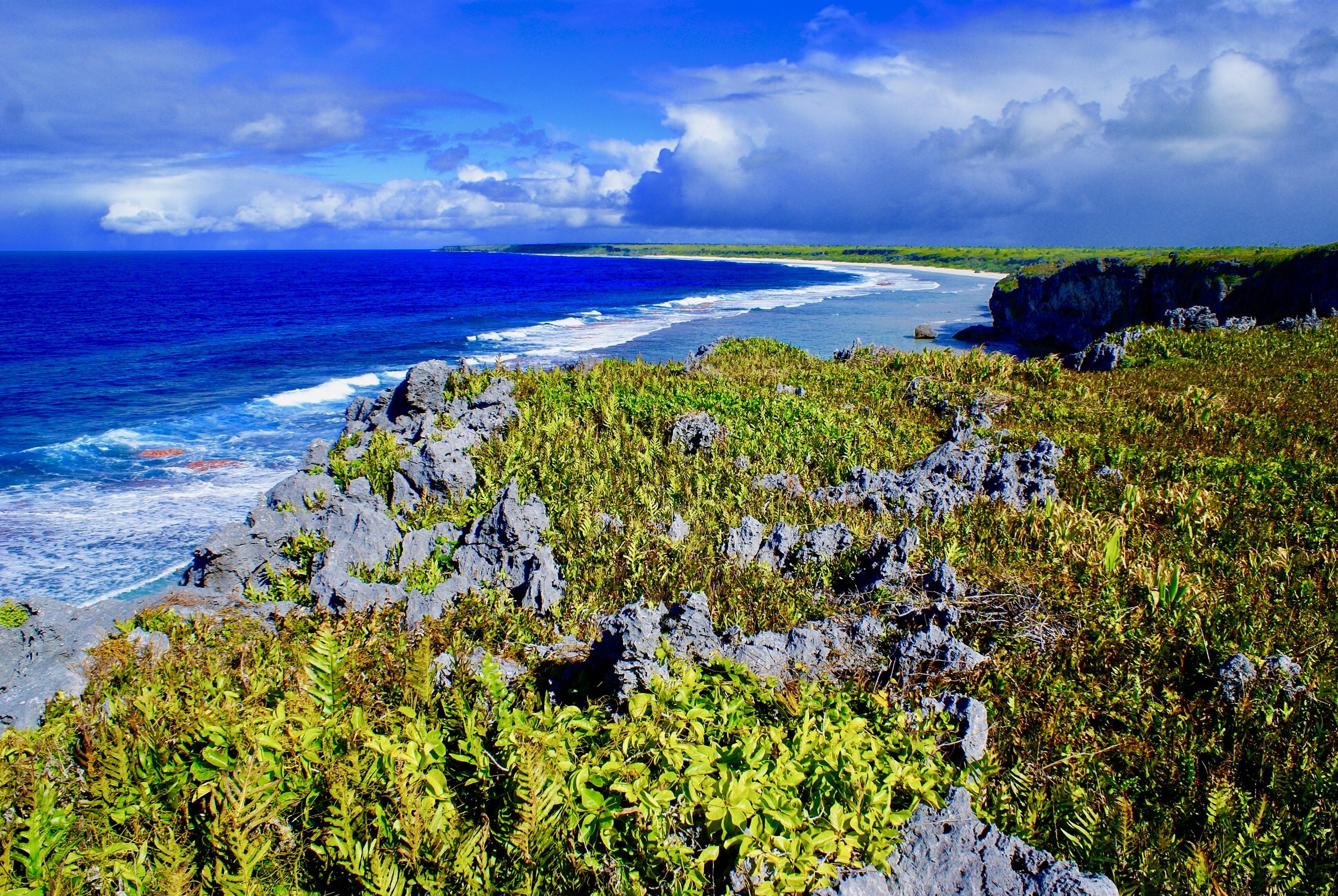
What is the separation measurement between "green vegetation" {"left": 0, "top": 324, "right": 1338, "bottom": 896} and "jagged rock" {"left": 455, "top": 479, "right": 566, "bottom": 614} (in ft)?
0.88

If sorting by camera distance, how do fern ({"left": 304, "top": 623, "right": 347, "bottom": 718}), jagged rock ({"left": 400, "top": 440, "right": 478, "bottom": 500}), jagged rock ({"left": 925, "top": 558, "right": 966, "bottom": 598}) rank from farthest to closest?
jagged rock ({"left": 400, "top": 440, "right": 478, "bottom": 500}) → jagged rock ({"left": 925, "top": 558, "right": 966, "bottom": 598}) → fern ({"left": 304, "top": 623, "right": 347, "bottom": 718})

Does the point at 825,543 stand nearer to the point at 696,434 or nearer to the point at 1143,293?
the point at 696,434

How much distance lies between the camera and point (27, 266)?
162250 millimetres

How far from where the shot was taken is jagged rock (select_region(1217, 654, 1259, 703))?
16.5 feet

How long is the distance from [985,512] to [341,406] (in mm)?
25332

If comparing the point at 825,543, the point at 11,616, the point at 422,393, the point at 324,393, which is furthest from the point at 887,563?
the point at 324,393

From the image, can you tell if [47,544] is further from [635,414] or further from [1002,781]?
[1002,781]

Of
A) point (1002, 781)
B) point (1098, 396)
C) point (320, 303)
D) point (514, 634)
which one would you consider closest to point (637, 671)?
point (514, 634)

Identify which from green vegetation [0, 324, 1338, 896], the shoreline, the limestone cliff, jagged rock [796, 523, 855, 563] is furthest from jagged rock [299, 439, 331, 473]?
the shoreline

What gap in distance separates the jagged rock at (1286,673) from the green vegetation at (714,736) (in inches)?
2.2

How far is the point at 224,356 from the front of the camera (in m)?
37.3

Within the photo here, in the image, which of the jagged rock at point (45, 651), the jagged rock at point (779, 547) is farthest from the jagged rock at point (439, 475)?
the jagged rock at point (779, 547)

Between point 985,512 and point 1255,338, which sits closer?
point 985,512

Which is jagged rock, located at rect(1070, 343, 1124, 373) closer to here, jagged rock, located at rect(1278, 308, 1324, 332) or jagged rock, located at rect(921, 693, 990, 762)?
jagged rock, located at rect(1278, 308, 1324, 332)
